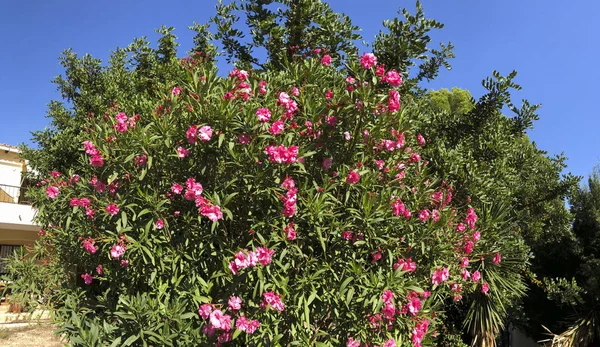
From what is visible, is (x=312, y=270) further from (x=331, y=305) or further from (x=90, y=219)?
(x=90, y=219)

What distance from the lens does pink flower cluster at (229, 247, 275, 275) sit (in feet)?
10.6

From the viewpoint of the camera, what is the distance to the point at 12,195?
1789 centimetres

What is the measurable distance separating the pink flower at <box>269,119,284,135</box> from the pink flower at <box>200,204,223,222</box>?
2.43 feet

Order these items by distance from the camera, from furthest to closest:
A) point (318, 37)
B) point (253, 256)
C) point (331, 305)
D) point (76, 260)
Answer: point (318, 37)
point (76, 260)
point (331, 305)
point (253, 256)

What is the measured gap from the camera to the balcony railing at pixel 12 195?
56.7 feet

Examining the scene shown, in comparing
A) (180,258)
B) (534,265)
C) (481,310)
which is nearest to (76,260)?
(180,258)

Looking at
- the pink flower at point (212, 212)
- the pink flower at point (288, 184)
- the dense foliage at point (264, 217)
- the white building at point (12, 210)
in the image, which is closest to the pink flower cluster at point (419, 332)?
the dense foliage at point (264, 217)

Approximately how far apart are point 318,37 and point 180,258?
3847mm

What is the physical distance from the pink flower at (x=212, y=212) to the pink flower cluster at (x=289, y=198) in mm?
500

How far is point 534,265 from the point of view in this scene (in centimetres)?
1215

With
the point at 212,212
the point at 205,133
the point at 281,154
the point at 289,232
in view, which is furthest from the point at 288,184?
the point at 205,133

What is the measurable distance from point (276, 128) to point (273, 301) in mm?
1342

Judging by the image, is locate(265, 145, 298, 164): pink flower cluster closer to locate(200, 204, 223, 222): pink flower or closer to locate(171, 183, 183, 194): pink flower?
locate(200, 204, 223, 222): pink flower

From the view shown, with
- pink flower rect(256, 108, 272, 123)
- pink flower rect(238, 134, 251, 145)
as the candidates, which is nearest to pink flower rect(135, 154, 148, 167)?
pink flower rect(238, 134, 251, 145)
